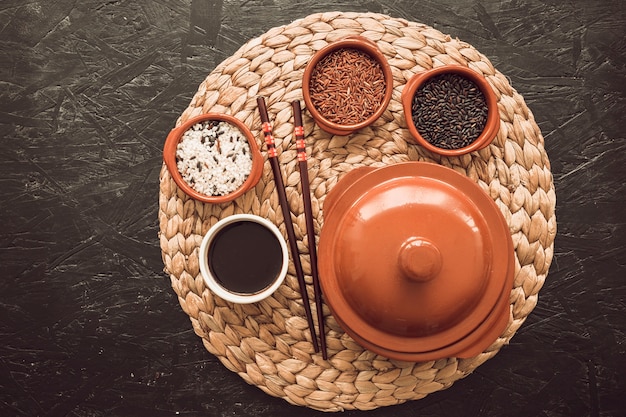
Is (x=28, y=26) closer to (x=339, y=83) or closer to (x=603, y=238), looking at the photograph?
(x=339, y=83)

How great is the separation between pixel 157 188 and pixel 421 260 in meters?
0.76

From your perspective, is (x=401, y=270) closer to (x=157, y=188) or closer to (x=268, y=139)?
(x=268, y=139)

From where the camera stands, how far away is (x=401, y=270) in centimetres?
101

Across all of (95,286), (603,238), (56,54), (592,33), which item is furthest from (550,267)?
(56,54)

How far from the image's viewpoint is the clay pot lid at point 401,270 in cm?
106

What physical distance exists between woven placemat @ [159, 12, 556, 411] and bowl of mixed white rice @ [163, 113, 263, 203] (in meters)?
0.06

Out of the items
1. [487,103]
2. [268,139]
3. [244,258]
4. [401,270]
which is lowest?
[244,258]

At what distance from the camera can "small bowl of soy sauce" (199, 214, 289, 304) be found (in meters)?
1.22

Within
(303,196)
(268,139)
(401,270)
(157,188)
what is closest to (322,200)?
(303,196)

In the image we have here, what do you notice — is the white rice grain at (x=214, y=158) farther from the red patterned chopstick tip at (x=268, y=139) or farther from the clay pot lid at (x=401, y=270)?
the clay pot lid at (x=401, y=270)

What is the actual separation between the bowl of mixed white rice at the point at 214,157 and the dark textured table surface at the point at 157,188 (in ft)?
0.83

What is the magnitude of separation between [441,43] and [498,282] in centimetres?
56

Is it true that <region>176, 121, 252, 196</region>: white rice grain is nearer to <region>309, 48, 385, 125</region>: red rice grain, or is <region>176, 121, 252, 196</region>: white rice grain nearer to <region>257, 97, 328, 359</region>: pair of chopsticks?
<region>257, 97, 328, 359</region>: pair of chopsticks

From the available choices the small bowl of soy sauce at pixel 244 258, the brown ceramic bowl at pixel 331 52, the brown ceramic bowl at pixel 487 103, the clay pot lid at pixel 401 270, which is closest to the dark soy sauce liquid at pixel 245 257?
the small bowl of soy sauce at pixel 244 258
